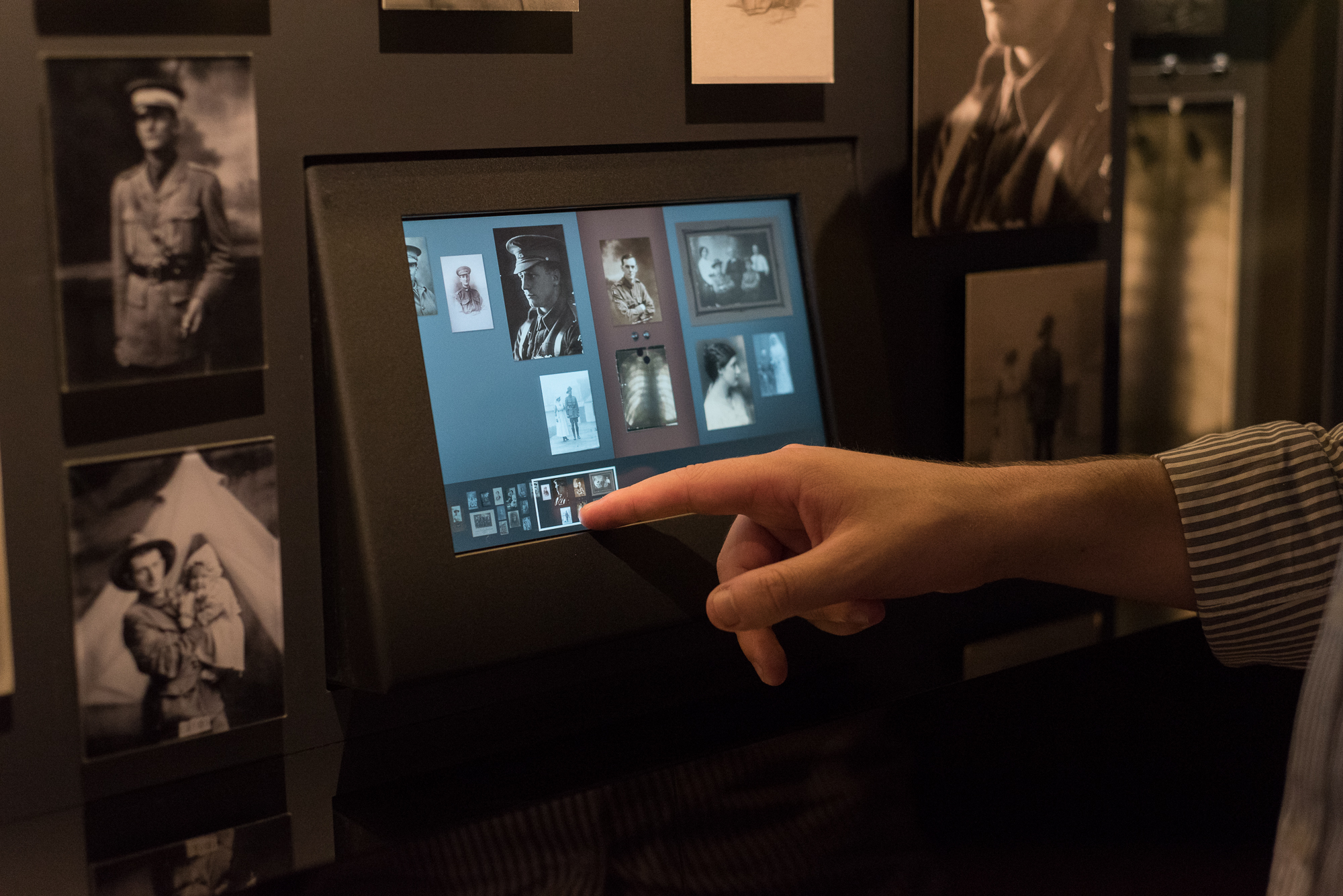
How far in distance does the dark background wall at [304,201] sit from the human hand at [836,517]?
14 cm

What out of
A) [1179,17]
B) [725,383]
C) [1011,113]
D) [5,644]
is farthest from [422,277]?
[1179,17]

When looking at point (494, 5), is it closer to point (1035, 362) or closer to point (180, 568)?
point (180, 568)

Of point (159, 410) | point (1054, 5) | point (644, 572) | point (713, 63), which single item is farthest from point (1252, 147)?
point (159, 410)

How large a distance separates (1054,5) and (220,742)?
1.09 meters

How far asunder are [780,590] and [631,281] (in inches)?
12.6

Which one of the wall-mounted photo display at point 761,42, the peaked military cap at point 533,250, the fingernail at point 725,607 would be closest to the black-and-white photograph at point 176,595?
the peaked military cap at point 533,250

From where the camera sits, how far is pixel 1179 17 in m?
1.63

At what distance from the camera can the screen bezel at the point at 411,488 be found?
78cm

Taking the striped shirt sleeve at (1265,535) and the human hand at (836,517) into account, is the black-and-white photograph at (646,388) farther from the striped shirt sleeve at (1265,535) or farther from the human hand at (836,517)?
the striped shirt sleeve at (1265,535)

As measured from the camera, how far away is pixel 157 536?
30.4 inches

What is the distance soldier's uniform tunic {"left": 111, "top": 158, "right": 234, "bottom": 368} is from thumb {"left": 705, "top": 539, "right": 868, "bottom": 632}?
431mm

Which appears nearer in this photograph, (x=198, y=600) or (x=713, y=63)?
(x=198, y=600)

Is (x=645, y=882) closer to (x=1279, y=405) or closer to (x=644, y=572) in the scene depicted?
(x=644, y=572)

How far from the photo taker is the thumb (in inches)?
28.2
